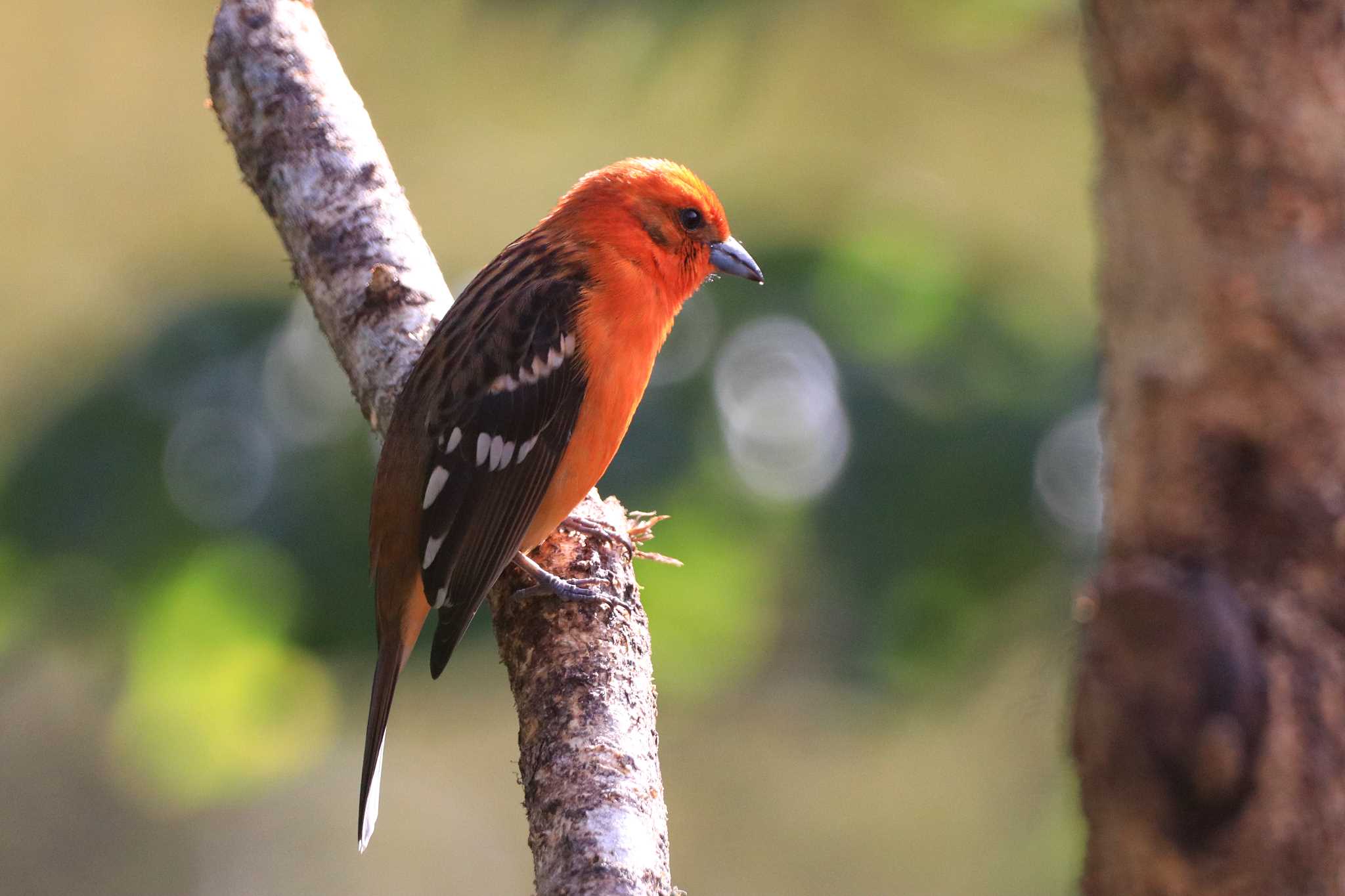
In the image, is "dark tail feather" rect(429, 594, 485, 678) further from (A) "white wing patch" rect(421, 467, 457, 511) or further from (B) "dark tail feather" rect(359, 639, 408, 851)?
(A) "white wing patch" rect(421, 467, 457, 511)

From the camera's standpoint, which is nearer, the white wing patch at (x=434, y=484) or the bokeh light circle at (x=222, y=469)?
the white wing patch at (x=434, y=484)

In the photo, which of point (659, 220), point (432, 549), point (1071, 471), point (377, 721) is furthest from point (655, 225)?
point (1071, 471)

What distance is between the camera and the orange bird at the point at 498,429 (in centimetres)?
390

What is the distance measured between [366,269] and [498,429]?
60cm

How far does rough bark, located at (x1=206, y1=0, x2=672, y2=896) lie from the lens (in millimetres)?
3354

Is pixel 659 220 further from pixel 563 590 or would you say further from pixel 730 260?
pixel 563 590

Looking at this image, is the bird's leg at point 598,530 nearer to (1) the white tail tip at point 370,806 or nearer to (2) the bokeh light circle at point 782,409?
(1) the white tail tip at point 370,806

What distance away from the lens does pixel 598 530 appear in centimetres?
403

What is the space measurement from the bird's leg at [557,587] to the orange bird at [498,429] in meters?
0.02

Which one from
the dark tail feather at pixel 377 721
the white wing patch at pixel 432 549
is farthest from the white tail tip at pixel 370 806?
the white wing patch at pixel 432 549

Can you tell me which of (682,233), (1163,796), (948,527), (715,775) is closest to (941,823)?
(715,775)

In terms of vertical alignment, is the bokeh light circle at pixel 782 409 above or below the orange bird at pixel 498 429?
above

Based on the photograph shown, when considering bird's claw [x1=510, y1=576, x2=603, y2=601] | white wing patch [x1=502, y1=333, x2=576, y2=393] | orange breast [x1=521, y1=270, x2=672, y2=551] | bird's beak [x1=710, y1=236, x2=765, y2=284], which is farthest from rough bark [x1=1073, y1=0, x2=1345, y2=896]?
bird's beak [x1=710, y1=236, x2=765, y2=284]

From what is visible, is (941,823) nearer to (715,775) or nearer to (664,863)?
(715,775)
